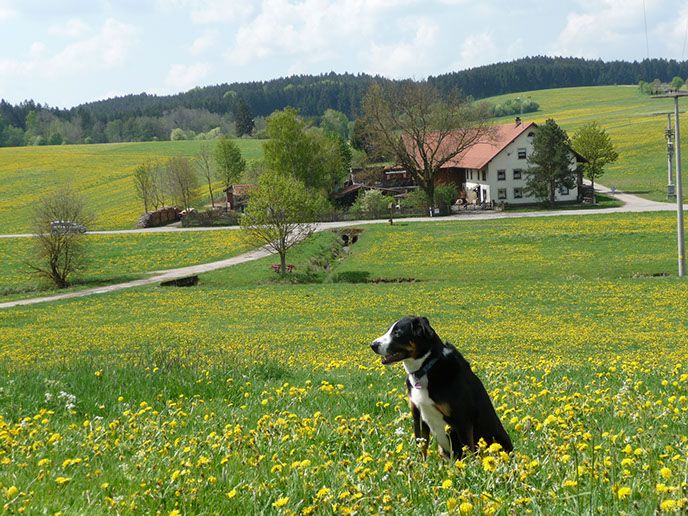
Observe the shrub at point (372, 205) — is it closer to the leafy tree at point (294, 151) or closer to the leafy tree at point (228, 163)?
the leafy tree at point (294, 151)

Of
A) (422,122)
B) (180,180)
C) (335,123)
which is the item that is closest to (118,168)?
(180,180)

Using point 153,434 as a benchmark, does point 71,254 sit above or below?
below

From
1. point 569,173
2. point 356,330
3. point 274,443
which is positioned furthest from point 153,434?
point 569,173

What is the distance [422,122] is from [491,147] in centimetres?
1152

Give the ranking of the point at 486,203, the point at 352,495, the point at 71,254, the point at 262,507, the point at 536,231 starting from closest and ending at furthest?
the point at 352,495, the point at 262,507, the point at 71,254, the point at 536,231, the point at 486,203

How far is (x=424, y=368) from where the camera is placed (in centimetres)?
626

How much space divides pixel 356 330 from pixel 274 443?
22.2 meters

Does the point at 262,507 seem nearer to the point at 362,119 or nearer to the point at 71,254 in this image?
the point at 71,254

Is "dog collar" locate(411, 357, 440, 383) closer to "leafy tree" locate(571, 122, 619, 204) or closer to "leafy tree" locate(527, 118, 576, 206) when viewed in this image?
"leafy tree" locate(527, 118, 576, 206)

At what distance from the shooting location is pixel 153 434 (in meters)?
6.53

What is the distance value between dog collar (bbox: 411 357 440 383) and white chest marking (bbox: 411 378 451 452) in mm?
75

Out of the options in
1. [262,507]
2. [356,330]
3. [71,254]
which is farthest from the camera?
[71,254]

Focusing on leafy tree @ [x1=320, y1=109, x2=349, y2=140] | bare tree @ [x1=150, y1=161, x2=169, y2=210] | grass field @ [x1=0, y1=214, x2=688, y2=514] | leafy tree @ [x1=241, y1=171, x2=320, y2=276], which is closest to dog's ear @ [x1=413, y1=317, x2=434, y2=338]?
grass field @ [x1=0, y1=214, x2=688, y2=514]

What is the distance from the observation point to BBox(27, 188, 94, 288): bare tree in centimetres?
5178
